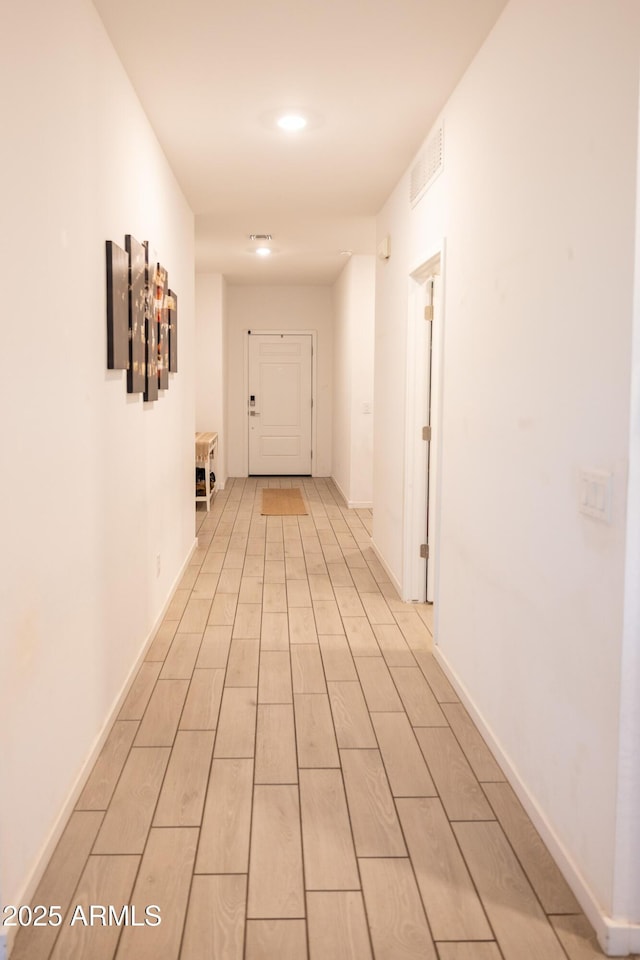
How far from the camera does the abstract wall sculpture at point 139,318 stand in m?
2.91

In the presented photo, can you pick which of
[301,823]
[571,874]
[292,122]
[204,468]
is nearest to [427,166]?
[292,122]

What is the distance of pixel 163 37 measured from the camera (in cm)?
290

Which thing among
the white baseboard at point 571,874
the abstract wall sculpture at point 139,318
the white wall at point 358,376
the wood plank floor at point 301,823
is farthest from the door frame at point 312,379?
the white baseboard at point 571,874

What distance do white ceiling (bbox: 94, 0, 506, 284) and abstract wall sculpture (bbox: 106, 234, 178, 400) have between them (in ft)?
2.24

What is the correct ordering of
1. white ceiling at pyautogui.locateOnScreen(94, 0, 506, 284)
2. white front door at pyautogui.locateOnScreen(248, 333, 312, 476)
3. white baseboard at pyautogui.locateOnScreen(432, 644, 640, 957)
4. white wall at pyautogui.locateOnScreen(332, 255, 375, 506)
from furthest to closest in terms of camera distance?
white front door at pyautogui.locateOnScreen(248, 333, 312, 476) < white wall at pyautogui.locateOnScreen(332, 255, 375, 506) < white ceiling at pyautogui.locateOnScreen(94, 0, 506, 284) < white baseboard at pyautogui.locateOnScreen(432, 644, 640, 957)

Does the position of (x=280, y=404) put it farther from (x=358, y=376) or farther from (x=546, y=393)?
(x=546, y=393)

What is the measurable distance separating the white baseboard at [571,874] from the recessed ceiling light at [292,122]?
9.10 ft

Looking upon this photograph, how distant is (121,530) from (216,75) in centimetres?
190

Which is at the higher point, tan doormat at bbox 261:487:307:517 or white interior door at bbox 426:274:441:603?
white interior door at bbox 426:274:441:603

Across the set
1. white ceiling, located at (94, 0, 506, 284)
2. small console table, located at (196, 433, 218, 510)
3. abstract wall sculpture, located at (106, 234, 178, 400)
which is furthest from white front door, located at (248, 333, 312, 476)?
abstract wall sculpture, located at (106, 234, 178, 400)

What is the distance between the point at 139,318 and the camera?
349cm

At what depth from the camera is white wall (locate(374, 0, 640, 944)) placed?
1.79 meters

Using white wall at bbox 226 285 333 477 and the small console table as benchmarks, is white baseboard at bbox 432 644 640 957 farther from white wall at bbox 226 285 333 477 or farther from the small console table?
white wall at bbox 226 285 333 477

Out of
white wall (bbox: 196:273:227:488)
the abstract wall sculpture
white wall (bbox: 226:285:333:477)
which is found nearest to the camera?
the abstract wall sculpture
